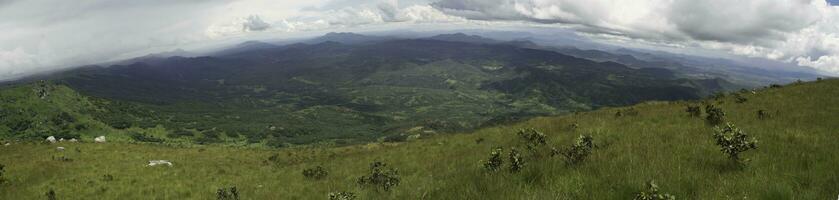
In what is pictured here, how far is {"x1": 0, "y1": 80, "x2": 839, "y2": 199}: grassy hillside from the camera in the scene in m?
7.21

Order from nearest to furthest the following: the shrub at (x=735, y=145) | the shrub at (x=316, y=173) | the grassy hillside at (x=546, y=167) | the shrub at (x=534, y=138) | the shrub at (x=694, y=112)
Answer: the grassy hillside at (x=546, y=167) → the shrub at (x=735, y=145) → the shrub at (x=534, y=138) → the shrub at (x=694, y=112) → the shrub at (x=316, y=173)

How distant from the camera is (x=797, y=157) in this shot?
8.95 m

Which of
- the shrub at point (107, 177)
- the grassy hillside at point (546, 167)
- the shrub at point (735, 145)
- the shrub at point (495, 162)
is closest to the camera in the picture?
the grassy hillside at point (546, 167)

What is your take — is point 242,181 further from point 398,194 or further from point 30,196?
point 398,194

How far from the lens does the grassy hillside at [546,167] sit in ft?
23.7

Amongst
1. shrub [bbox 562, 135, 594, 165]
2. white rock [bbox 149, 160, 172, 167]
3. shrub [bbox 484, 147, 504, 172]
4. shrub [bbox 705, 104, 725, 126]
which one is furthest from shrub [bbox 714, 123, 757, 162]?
white rock [bbox 149, 160, 172, 167]

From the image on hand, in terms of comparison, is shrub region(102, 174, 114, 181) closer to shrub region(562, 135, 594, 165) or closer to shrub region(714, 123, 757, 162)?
shrub region(562, 135, 594, 165)

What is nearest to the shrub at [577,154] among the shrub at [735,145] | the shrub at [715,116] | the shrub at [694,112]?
the shrub at [735,145]

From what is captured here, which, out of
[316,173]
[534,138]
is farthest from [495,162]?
[316,173]

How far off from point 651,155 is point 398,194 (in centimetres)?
583

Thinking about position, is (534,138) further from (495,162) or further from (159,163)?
(159,163)

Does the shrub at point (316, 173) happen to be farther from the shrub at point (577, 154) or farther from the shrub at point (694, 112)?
the shrub at point (694, 112)

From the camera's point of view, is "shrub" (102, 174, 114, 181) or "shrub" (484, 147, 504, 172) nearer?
"shrub" (484, 147, 504, 172)

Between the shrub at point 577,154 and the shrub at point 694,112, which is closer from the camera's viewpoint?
Result: the shrub at point 577,154
